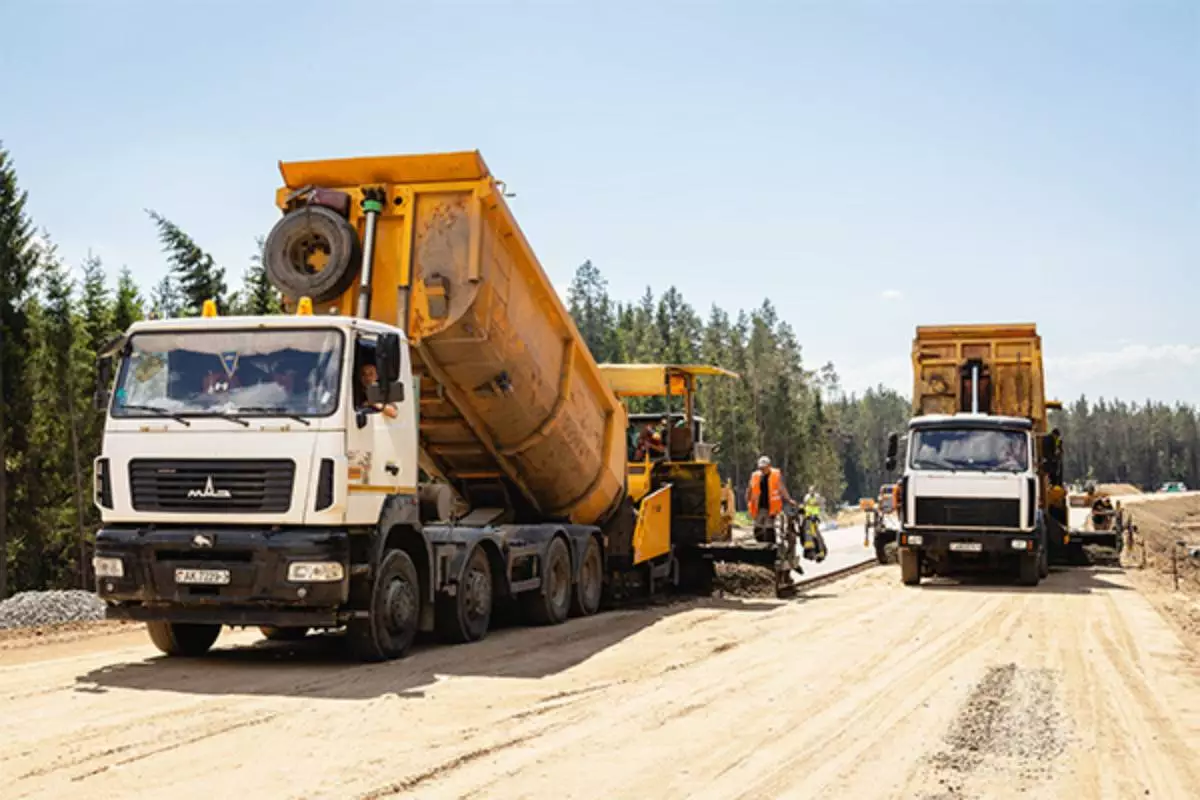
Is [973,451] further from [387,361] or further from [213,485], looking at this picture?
[213,485]

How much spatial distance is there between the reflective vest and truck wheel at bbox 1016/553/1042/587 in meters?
4.35

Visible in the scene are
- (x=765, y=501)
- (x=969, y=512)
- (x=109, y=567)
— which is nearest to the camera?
(x=109, y=567)

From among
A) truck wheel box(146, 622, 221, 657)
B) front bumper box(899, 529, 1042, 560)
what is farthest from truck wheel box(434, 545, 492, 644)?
front bumper box(899, 529, 1042, 560)

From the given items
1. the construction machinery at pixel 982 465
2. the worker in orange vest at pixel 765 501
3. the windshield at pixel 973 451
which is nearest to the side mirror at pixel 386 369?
the worker in orange vest at pixel 765 501

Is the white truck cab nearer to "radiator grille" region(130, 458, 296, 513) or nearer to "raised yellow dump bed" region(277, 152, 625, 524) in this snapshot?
"radiator grille" region(130, 458, 296, 513)

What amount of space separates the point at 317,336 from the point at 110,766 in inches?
163

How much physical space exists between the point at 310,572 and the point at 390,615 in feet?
3.68

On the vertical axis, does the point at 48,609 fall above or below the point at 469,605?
below

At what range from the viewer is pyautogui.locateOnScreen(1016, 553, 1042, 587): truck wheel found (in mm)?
19594

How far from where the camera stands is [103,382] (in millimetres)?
10008

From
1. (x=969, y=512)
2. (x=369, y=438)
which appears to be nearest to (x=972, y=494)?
(x=969, y=512)

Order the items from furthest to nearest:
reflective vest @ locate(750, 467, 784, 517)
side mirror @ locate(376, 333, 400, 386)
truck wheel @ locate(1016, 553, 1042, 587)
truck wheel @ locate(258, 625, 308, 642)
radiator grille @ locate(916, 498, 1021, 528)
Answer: truck wheel @ locate(1016, 553, 1042, 587)
radiator grille @ locate(916, 498, 1021, 528)
reflective vest @ locate(750, 467, 784, 517)
truck wheel @ locate(258, 625, 308, 642)
side mirror @ locate(376, 333, 400, 386)

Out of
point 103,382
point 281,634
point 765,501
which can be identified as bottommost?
point 281,634

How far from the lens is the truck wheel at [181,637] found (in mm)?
10336
